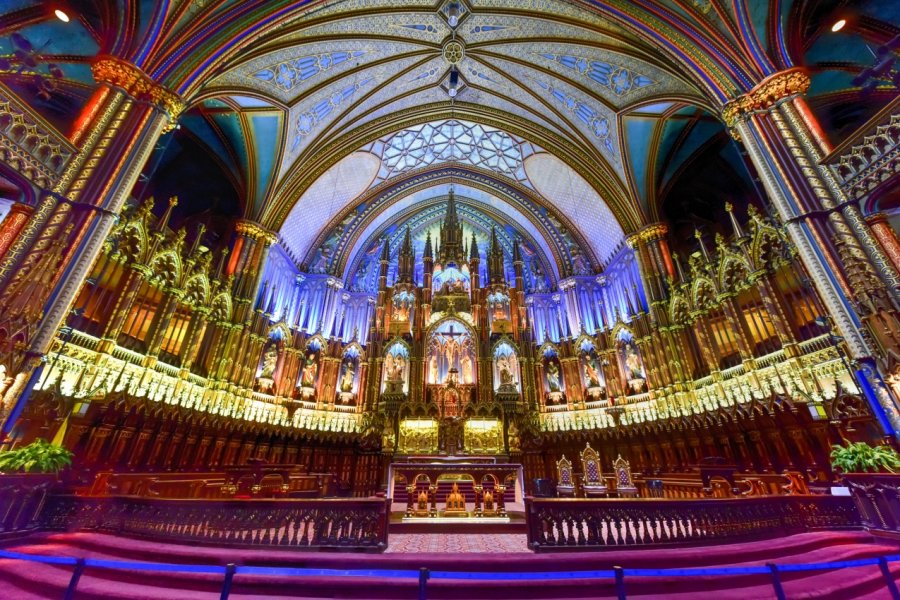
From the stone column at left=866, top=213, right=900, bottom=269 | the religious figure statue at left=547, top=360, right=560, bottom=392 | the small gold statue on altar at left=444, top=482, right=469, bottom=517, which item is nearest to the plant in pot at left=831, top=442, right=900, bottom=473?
the stone column at left=866, top=213, right=900, bottom=269

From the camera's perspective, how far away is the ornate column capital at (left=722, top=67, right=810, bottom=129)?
29.8 ft

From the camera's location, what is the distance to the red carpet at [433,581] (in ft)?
13.2

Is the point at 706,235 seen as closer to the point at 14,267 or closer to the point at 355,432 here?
the point at 355,432

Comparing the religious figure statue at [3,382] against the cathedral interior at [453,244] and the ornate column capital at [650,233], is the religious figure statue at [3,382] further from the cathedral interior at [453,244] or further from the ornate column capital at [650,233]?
the ornate column capital at [650,233]

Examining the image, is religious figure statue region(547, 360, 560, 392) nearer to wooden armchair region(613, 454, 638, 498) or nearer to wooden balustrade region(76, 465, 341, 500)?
wooden armchair region(613, 454, 638, 498)

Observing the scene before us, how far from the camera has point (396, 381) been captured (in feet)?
54.7

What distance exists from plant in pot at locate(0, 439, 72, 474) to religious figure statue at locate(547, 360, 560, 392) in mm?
16318

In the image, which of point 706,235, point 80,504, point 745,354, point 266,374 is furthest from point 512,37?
point 80,504

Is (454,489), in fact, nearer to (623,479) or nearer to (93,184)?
(623,479)

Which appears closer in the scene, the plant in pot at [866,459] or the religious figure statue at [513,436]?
the plant in pot at [866,459]

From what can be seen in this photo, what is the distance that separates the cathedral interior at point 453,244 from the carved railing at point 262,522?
1964 mm

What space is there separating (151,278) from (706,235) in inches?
862

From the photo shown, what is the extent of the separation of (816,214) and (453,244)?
1542 cm

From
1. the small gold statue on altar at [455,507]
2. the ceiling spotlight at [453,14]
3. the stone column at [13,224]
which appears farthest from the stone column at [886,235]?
the stone column at [13,224]
